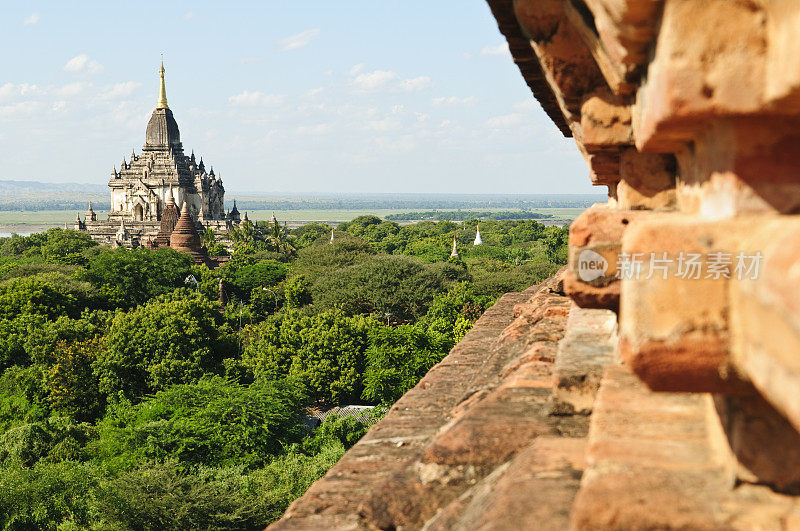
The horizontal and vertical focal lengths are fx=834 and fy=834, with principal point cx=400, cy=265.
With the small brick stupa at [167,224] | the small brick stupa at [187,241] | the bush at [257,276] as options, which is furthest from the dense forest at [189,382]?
the small brick stupa at [167,224]

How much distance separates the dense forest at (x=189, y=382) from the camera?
A: 1581cm

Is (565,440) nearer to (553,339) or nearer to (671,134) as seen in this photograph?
(671,134)

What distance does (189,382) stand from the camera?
24.5 meters

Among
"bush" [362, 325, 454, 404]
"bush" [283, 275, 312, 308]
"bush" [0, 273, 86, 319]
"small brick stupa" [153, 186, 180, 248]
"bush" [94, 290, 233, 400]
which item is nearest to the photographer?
"bush" [94, 290, 233, 400]

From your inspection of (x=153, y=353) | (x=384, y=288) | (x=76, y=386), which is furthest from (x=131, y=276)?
(x=76, y=386)

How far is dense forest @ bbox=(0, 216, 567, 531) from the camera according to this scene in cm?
1581

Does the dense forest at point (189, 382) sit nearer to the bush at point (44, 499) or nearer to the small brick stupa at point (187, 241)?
the bush at point (44, 499)

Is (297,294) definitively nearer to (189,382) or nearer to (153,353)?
(153,353)

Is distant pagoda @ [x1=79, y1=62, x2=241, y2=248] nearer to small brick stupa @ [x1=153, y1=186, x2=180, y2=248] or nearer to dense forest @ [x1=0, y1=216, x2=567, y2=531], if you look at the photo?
small brick stupa @ [x1=153, y1=186, x2=180, y2=248]

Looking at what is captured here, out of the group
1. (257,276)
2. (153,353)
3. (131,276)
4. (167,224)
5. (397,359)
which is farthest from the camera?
(167,224)

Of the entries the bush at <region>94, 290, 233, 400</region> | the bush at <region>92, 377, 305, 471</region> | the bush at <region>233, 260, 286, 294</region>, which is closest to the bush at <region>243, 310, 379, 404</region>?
the bush at <region>94, 290, 233, 400</region>

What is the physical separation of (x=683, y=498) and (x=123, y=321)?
26.2 metres

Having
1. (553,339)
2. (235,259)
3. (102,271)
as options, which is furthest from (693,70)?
(235,259)

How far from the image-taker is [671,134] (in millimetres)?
1887
